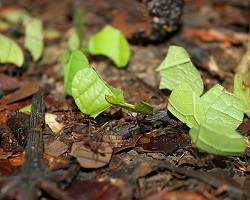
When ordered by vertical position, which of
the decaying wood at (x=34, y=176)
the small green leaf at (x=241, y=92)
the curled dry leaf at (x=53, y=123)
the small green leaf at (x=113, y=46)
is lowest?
the curled dry leaf at (x=53, y=123)

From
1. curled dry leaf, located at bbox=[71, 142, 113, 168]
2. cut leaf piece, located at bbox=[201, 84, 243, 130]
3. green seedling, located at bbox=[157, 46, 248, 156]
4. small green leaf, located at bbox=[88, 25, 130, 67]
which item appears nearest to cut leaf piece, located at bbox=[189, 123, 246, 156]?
green seedling, located at bbox=[157, 46, 248, 156]

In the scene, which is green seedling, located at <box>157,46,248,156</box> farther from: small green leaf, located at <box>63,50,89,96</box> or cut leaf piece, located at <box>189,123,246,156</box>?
small green leaf, located at <box>63,50,89,96</box>

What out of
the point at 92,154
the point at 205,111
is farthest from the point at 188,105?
the point at 92,154

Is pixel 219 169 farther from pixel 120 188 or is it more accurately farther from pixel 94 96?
pixel 94 96

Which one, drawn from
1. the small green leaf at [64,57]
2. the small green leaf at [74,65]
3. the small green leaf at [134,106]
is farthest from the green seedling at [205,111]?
the small green leaf at [64,57]

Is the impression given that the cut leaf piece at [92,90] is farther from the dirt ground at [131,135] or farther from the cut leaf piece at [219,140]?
the cut leaf piece at [219,140]

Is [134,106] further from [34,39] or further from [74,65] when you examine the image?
[34,39]

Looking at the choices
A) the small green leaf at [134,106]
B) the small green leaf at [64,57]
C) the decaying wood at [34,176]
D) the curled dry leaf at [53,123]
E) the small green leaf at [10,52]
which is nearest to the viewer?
the decaying wood at [34,176]
